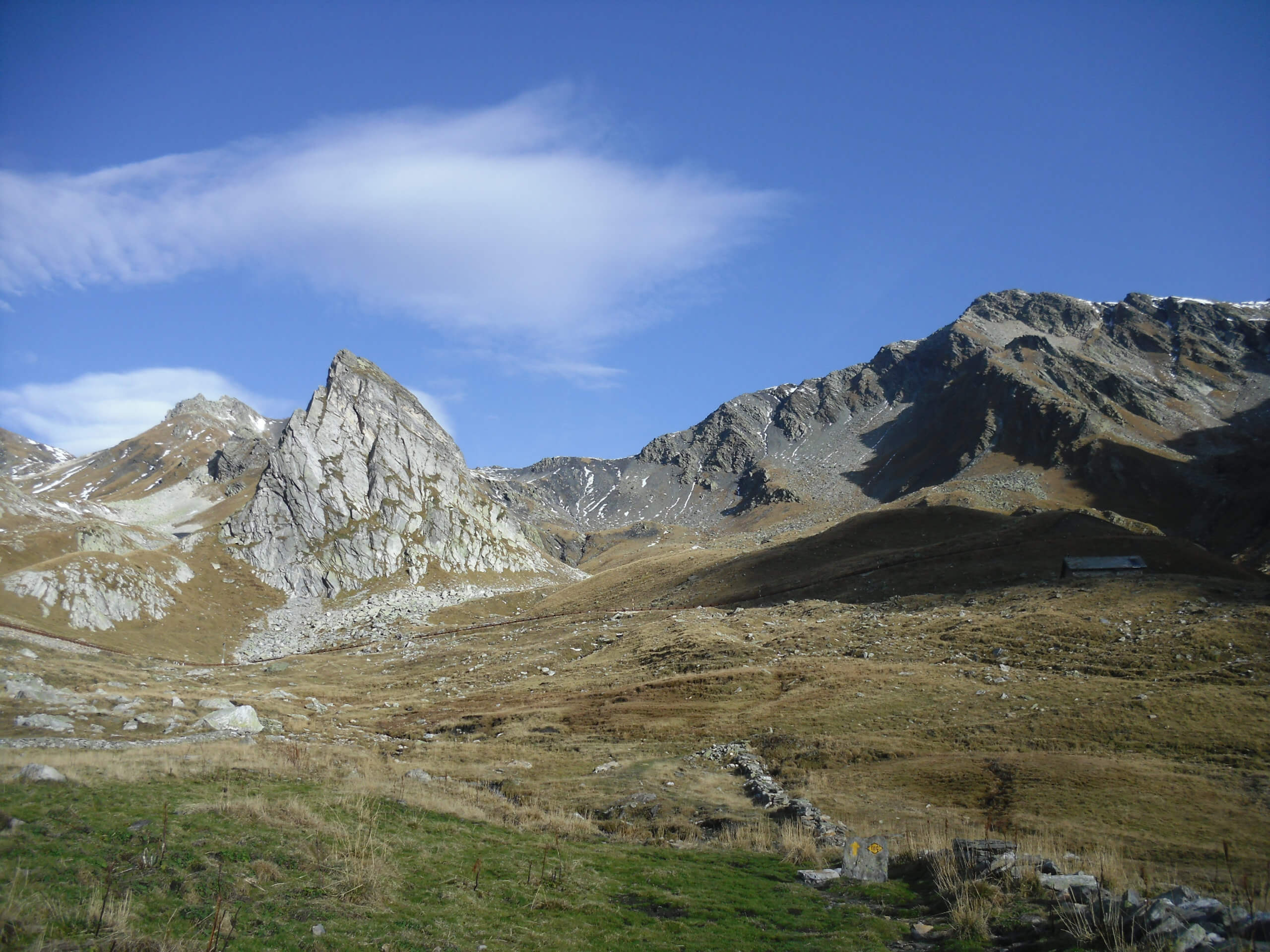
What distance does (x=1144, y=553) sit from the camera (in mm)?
64062

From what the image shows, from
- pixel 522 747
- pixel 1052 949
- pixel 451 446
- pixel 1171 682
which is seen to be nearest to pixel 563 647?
pixel 522 747

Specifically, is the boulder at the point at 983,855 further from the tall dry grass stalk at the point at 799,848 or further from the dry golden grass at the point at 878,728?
the tall dry grass stalk at the point at 799,848

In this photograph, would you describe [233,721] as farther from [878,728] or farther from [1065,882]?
[1065,882]

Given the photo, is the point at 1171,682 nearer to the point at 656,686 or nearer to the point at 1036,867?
the point at 1036,867

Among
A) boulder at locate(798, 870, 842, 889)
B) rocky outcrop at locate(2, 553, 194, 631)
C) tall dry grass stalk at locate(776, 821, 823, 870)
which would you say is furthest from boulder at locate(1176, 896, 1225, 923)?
rocky outcrop at locate(2, 553, 194, 631)

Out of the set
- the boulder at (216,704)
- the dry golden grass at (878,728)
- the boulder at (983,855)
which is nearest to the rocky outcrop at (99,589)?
the dry golden grass at (878,728)

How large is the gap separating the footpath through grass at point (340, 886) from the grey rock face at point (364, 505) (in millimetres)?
121414

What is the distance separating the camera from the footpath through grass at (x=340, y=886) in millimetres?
10523

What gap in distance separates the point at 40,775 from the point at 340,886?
31.8 ft

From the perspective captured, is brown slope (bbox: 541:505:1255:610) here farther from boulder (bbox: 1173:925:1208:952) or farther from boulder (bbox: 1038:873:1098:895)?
boulder (bbox: 1173:925:1208:952)

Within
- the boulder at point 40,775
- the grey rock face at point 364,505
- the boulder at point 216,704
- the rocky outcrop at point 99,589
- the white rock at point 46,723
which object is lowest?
the boulder at point 216,704

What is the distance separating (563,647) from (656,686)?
964 inches

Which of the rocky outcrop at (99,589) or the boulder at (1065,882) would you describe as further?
the rocky outcrop at (99,589)

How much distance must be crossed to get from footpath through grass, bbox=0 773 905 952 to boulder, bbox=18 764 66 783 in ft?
1.90
